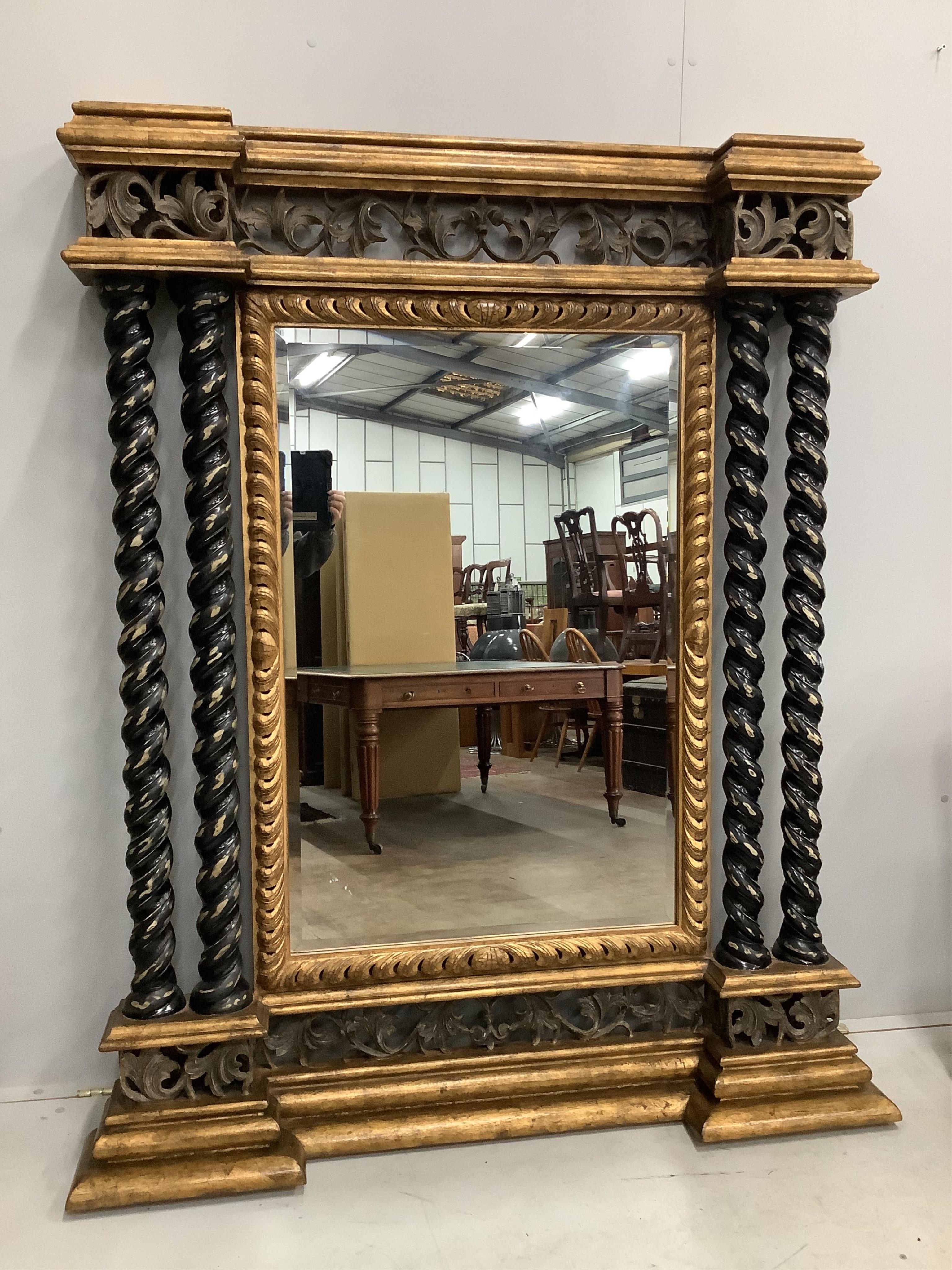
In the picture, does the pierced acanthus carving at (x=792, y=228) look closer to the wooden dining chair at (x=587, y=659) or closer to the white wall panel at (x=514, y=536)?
the white wall panel at (x=514, y=536)

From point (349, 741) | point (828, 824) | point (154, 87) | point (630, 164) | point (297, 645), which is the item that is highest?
point (154, 87)

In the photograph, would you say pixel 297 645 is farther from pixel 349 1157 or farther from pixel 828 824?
pixel 828 824

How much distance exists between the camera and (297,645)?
1.93 metres

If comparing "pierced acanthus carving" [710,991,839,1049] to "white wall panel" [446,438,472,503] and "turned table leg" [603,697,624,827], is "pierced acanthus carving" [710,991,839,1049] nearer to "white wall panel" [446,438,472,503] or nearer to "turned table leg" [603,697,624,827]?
"turned table leg" [603,697,624,827]

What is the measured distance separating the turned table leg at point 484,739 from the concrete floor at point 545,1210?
69 cm

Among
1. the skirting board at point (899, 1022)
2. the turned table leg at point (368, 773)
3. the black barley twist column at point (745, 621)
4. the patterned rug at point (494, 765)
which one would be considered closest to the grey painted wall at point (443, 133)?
the skirting board at point (899, 1022)

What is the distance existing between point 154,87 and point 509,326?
83 centimetres

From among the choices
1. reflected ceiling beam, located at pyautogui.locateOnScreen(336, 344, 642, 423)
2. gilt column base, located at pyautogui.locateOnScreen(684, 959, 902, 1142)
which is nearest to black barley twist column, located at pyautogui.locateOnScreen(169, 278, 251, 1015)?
reflected ceiling beam, located at pyautogui.locateOnScreen(336, 344, 642, 423)

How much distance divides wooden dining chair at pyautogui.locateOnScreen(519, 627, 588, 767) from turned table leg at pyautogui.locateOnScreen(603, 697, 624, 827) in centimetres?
5

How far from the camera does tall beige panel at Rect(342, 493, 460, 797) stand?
6.55 feet

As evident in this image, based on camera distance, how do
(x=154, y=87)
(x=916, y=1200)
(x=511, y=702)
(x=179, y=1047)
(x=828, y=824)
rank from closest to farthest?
1. (x=916, y=1200)
2. (x=179, y=1047)
3. (x=154, y=87)
4. (x=511, y=702)
5. (x=828, y=824)

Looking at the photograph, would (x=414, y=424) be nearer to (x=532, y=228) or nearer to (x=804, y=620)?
(x=532, y=228)

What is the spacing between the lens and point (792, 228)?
1939 mm

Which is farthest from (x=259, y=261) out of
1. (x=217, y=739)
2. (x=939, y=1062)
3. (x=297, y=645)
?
(x=939, y=1062)
